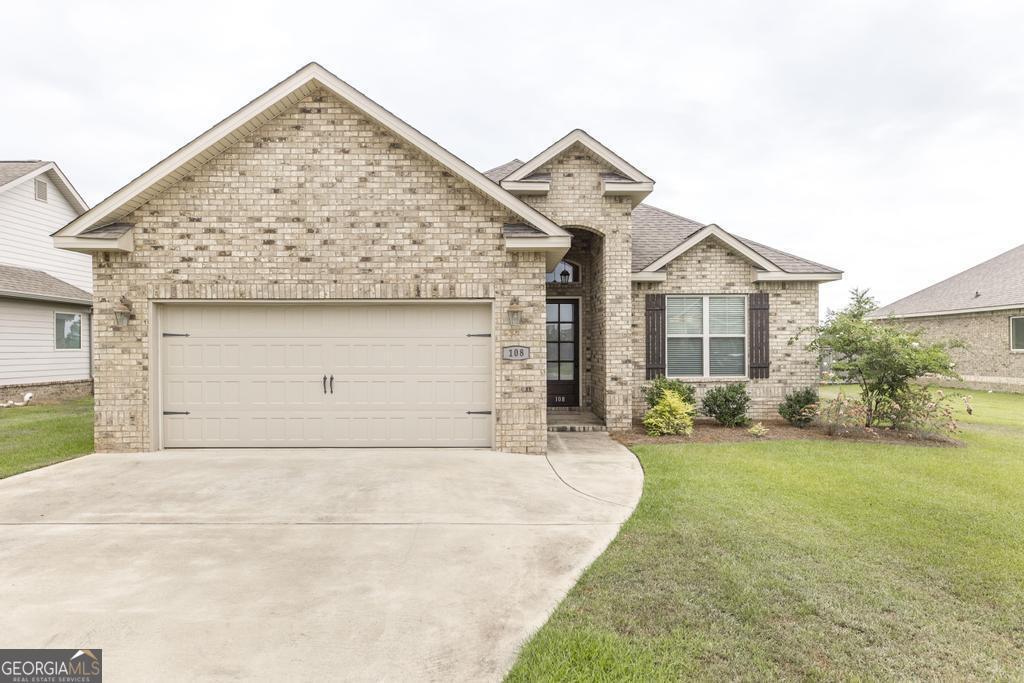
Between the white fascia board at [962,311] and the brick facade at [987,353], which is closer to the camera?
the white fascia board at [962,311]

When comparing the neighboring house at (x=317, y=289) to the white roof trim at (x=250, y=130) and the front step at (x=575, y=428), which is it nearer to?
the white roof trim at (x=250, y=130)

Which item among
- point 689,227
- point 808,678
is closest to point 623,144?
point 689,227

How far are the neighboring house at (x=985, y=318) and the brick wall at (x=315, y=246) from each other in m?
15.5

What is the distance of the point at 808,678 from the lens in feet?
8.32

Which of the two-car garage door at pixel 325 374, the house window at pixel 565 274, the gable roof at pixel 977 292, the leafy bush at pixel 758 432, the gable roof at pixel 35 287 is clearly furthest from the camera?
the gable roof at pixel 977 292

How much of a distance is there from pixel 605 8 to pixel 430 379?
12.7 metres

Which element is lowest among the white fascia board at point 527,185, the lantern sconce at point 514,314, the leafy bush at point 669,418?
the leafy bush at point 669,418

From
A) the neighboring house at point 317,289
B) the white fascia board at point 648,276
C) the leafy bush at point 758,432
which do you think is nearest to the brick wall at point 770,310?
the white fascia board at point 648,276

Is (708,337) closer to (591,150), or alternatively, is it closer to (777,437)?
(777,437)

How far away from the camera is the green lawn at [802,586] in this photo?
2.66 m

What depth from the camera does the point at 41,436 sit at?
9094mm

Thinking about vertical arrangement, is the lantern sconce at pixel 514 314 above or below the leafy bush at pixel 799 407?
above

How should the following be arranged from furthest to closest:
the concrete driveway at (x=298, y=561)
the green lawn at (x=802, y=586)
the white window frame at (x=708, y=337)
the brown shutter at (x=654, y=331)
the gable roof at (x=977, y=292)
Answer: the gable roof at (x=977, y=292) < the white window frame at (x=708, y=337) < the brown shutter at (x=654, y=331) < the concrete driveway at (x=298, y=561) < the green lawn at (x=802, y=586)

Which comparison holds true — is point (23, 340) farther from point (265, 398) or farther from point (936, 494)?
A: point (936, 494)
